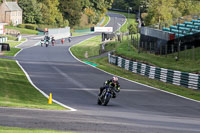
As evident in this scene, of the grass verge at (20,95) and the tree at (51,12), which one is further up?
the tree at (51,12)

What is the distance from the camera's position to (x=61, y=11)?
14950 centimetres

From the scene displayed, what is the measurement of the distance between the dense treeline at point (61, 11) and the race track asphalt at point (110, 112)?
3905 inches

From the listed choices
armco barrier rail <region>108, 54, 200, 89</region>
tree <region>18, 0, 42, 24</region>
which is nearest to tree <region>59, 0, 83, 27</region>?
tree <region>18, 0, 42, 24</region>

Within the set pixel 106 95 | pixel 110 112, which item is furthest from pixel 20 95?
pixel 110 112

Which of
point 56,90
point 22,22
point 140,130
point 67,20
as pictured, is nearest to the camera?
point 140,130

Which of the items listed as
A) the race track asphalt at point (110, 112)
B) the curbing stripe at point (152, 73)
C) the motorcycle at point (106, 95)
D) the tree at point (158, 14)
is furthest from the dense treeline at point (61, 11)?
the motorcycle at point (106, 95)

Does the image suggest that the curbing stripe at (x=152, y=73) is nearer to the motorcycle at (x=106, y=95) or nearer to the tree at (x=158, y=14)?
the motorcycle at (x=106, y=95)

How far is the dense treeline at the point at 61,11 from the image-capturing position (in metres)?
133

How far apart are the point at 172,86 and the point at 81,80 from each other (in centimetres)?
657

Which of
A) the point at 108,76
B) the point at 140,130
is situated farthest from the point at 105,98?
the point at 108,76

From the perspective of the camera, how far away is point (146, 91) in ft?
95.7

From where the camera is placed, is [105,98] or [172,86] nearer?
[105,98]

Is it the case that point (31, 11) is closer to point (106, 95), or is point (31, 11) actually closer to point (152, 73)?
point (152, 73)

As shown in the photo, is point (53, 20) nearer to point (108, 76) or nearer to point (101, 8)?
point (101, 8)
